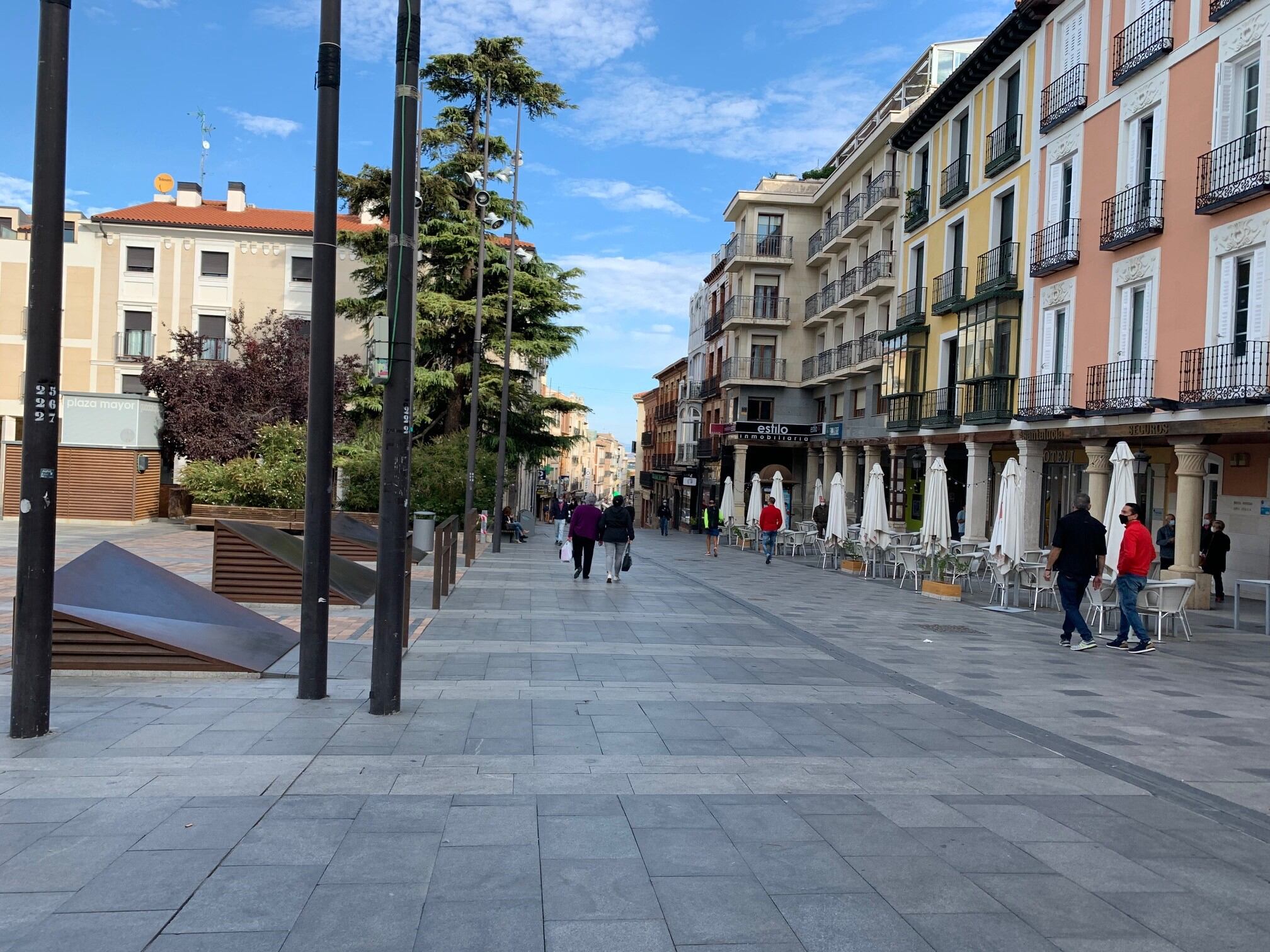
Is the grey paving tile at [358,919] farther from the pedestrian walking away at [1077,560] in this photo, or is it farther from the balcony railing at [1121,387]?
the balcony railing at [1121,387]

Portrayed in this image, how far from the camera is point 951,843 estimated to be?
461cm

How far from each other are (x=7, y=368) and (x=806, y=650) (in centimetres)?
3977

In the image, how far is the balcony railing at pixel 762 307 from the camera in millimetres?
49000

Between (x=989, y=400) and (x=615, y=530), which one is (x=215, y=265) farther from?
(x=989, y=400)

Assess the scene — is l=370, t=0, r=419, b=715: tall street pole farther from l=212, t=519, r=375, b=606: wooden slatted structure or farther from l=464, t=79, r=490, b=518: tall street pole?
l=464, t=79, r=490, b=518: tall street pole

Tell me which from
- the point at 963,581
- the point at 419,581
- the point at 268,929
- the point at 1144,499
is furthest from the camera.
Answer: the point at 1144,499

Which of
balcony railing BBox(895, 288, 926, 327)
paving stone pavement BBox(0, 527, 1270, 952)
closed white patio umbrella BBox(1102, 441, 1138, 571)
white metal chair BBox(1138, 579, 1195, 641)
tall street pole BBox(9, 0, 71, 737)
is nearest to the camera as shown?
paving stone pavement BBox(0, 527, 1270, 952)

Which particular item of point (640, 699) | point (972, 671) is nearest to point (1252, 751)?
point (972, 671)

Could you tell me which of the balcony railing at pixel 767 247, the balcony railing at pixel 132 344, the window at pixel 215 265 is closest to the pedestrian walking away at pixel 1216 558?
the balcony railing at pixel 767 247

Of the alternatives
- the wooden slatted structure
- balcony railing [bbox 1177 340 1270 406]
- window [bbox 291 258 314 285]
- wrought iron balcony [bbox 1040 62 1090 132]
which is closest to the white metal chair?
balcony railing [bbox 1177 340 1270 406]

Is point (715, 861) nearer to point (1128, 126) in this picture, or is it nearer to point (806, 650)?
point (806, 650)

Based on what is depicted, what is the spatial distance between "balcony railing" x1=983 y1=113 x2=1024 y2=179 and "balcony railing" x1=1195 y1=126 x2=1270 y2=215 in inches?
336

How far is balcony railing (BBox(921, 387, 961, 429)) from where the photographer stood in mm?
28938

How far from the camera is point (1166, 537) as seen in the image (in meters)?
19.0
